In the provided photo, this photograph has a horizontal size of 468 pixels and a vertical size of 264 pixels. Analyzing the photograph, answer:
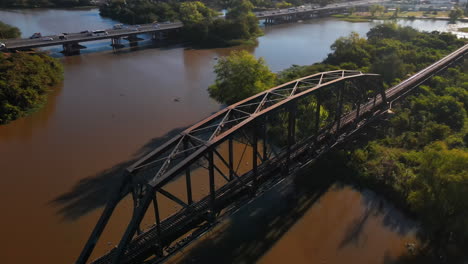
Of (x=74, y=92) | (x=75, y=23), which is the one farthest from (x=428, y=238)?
(x=75, y=23)

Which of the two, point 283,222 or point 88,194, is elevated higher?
point 88,194

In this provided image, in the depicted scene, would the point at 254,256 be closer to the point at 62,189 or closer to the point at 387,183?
the point at 387,183

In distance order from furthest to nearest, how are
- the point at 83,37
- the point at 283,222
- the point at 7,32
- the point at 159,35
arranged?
the point at 159,35 < the point at 83,37 < the point at 7,32 < the point at 283,222

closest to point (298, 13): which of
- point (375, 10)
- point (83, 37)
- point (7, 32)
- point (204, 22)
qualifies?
point (375, 10)

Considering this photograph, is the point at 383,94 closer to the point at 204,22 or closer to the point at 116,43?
the point at 204,22

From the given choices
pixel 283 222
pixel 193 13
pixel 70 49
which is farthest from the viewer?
pixel 193 13

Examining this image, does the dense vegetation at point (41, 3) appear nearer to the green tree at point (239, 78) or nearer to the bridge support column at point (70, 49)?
the bridge support column at point (70, 49)

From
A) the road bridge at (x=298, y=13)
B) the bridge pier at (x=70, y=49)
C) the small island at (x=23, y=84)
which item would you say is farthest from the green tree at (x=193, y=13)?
the small island at (x=23, y=84)
